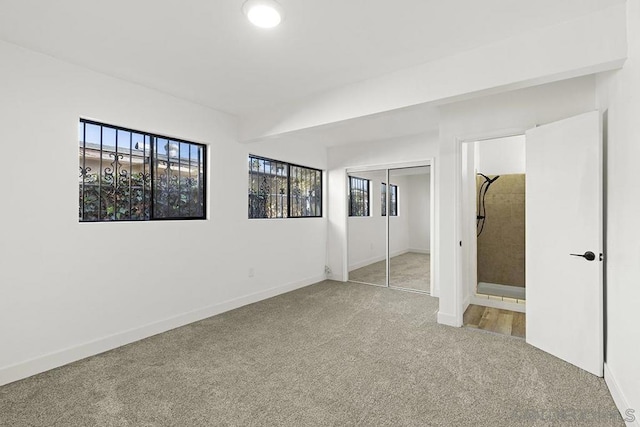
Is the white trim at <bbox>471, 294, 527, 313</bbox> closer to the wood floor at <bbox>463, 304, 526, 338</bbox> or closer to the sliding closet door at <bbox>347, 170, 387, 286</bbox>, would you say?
the wood floor at <bbox>463, 304, 526, 338</bbox>

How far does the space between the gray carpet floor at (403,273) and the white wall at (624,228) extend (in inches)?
112

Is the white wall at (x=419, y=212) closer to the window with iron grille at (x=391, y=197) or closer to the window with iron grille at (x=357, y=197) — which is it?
the window with iron grille at (x=391, y=197)

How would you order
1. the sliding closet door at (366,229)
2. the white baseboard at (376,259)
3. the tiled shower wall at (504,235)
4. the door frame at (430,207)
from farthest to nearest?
the sliding closet door at (366,229) < the white baseboard at (376,259) < the door frame at (430,207) < the tiled shower wall at (504,235)

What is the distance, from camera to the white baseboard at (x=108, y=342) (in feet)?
7.95

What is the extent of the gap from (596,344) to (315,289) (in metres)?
3.47

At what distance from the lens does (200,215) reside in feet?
12.7

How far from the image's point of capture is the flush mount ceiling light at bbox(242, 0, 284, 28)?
189cm

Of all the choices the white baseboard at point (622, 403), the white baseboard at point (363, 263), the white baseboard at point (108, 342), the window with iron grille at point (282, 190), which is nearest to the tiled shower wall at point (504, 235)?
the white baseboard at point (363, 263)

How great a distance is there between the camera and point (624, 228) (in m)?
2.00

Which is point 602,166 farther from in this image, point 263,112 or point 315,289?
point 315,289

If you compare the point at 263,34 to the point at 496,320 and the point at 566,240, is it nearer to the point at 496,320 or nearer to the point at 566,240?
the point at 566,240

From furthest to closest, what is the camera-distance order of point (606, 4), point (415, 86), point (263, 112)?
point (263, 112) < point (415, 86) < point (606, 4)

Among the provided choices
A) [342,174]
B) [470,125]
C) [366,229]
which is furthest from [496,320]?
[342,174]

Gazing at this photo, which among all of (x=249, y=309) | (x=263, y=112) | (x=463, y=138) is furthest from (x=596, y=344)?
(x=263, y=112)
